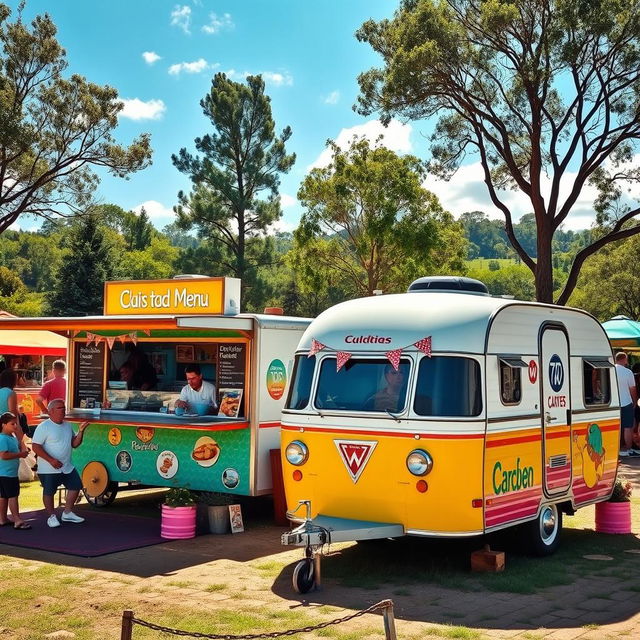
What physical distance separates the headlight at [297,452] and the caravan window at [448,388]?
1.28m

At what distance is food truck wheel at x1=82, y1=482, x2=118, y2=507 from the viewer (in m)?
12.3

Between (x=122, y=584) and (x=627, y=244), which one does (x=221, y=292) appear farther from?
(x=627, y=244)

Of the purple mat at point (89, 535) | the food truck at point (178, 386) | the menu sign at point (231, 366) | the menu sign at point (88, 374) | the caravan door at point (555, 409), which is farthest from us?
the menu sign at point (88, 374)

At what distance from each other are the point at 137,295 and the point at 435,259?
77.7 feet

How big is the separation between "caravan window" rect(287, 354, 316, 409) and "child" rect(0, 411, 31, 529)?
3590 mm

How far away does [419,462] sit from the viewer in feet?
26.1

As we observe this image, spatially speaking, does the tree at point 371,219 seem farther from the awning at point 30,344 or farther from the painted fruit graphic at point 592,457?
the painted fruit graphic at point 592,457

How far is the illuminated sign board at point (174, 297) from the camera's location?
11.4 meters

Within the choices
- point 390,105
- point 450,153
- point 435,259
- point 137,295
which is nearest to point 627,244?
point 435,259

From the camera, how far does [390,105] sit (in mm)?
23516

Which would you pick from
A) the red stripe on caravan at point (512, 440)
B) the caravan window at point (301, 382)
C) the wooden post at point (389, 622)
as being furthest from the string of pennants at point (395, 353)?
the wooden post at point (389, 622)

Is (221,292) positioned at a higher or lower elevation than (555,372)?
higher

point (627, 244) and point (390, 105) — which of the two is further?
point (627, 244)

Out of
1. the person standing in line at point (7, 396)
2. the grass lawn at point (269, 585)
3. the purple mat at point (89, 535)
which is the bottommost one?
the grass lawn at point (269, 585)
